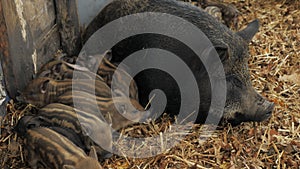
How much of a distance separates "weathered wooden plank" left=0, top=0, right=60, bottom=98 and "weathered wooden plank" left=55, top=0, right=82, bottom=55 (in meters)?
0.11

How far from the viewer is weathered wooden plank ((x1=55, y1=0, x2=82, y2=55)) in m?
3.62

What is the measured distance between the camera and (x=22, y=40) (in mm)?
3152

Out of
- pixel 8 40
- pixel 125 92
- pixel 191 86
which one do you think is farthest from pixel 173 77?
pixel 8 40

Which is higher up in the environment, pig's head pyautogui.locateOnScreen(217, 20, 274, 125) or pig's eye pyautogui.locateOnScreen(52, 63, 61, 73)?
pig's eye pyautogui.locateOnScreen(52, 63, 61, 73)

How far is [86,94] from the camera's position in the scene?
118 inches

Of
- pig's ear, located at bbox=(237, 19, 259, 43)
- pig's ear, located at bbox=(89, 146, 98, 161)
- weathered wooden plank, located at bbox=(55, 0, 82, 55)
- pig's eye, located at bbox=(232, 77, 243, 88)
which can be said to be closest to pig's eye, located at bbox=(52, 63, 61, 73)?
weathered wooden plank, located at bbox=(55, 0, 82, 55)

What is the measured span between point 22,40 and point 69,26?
2.01 ft

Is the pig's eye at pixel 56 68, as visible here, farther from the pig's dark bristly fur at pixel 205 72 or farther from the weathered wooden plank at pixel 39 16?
the pig's dark bristly fur at pixel 205 72

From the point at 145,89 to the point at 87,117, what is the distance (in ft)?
2.29

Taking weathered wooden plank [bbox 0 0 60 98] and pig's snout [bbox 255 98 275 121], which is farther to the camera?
pig's snout [bbox 255 98 275 121]

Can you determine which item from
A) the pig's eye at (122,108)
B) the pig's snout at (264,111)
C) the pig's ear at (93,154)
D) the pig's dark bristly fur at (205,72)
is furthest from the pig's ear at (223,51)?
the pig's ear at (93,154)

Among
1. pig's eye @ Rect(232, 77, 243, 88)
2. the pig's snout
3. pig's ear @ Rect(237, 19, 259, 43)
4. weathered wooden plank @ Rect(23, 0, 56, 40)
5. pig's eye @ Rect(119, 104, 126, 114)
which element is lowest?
the pig's snout

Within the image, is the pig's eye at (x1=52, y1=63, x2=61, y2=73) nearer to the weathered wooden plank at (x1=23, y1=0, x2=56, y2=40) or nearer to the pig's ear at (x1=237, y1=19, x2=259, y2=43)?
the weathered wooden plank at (x1=23, y1=0, x2=56, y2=40)

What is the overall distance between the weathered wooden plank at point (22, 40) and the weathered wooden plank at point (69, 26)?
0.11m
